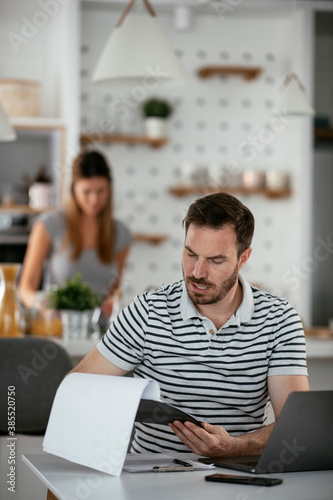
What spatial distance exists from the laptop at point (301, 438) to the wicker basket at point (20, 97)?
3814 millimetres

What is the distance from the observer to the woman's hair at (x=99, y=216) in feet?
11.4

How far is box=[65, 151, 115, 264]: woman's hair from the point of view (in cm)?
346

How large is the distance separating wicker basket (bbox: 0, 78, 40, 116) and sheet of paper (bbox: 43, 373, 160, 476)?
3655mm

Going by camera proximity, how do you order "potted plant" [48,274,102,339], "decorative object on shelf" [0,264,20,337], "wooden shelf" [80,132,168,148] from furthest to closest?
1. "wooden shelf" [80,132,168,148]
2. "potted plant" [48,274,102,339]
3. "decorative object on shelf" [0,264,20,337]

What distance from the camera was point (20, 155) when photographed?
514cm

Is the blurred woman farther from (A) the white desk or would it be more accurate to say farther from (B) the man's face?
(A) the white desk

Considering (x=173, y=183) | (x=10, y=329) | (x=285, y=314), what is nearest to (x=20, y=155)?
(x=173, y=183)

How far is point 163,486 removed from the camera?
4.60 feet

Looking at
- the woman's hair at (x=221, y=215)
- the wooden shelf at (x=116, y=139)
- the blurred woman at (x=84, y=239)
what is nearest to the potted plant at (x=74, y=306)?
the blurred woman at (x=84, y=239)

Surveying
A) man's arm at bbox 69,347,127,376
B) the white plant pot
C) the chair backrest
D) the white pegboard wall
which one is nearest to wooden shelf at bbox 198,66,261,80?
the white pegboard wall

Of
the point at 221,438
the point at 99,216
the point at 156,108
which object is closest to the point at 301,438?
the point at 221,438

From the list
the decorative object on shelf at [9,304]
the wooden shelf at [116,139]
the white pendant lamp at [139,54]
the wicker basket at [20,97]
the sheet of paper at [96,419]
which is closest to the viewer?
the sheet of paper at [96,419]

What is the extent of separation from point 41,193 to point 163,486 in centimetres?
371

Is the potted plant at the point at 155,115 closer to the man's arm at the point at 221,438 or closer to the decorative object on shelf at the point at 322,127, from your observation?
the decorative object on shelf at the point at 322,127
